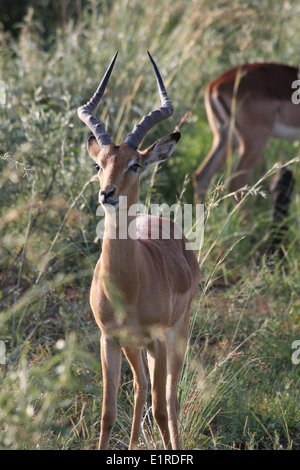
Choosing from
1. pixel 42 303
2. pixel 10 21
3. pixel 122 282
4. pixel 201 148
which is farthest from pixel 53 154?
pixel 10 21

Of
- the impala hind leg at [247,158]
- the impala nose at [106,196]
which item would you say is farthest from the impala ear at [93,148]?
the impala hind leg at [247,158]

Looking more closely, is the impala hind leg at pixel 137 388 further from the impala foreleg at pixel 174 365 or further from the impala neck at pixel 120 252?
the impala neck at pixel 120 252

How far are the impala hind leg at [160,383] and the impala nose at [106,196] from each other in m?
0.75

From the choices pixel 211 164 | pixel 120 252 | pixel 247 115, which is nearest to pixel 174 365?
pixel 120 252

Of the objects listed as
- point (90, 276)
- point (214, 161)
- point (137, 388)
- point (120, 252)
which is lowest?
point (137, 388)

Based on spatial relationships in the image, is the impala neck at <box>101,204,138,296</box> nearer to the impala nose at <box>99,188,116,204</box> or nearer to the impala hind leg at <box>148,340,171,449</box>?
the impala nose at <box>99,188,116,204</box>

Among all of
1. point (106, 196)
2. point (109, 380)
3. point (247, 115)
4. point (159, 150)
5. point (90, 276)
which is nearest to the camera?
point (106, 196)

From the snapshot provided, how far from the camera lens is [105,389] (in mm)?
3494

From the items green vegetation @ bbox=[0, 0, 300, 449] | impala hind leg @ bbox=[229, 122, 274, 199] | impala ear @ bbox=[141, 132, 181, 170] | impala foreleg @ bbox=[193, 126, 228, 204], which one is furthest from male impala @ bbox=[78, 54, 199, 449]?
impala hind leg @ bbox=[229, 122, 274, 199]

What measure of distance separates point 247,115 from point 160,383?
4744 mm

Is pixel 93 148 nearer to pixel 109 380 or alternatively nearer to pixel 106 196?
pixel 106 196

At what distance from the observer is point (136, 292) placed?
3367 millimetres

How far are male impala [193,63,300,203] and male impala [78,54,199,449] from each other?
359 centimetres

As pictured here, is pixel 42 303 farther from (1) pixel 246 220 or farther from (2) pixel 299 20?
(2) pixel 299 20
